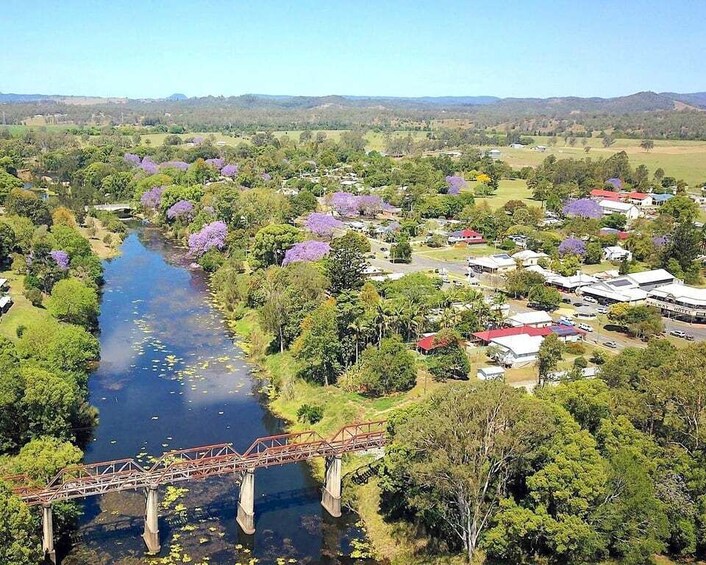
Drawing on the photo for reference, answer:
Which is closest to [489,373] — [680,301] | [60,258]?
[680,301]

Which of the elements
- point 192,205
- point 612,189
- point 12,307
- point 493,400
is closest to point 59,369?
point 12,307

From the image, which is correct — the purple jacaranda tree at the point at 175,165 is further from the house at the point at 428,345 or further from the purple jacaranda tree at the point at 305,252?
the house at the point at 428,345

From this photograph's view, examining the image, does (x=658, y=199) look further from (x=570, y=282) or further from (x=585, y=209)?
(x=570, y=282)

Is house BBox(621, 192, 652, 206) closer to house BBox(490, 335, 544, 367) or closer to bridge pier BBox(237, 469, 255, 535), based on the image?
house BBox(490, 335, 544, 367)

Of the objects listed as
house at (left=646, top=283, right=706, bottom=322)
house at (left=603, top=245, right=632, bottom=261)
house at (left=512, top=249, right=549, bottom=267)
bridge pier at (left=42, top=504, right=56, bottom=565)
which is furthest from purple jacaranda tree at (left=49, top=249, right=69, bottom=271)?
house at (left=603, top=245, right=632, bottom=261)

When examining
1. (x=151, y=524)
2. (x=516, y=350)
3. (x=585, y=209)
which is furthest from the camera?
(x=585, y=209)

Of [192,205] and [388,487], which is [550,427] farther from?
Result: [192,205]
